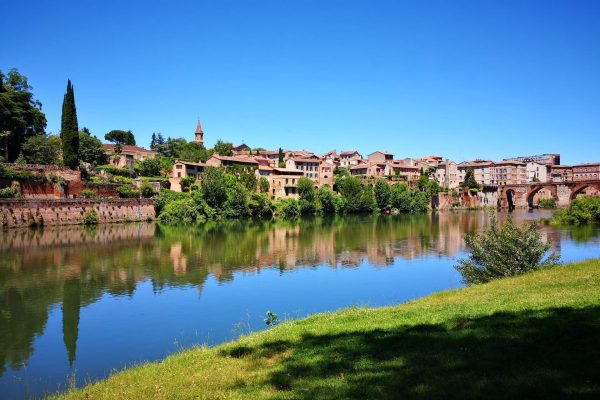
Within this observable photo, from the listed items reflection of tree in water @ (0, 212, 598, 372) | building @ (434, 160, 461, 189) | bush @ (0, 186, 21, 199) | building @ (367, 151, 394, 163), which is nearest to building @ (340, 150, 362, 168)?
building @ (367, 151, 394, 163)

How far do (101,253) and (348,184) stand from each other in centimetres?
6788

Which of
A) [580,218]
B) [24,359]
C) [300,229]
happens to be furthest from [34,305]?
[580,218]

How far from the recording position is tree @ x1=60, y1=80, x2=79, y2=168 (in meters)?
60.2

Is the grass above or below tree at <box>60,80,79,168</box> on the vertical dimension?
below

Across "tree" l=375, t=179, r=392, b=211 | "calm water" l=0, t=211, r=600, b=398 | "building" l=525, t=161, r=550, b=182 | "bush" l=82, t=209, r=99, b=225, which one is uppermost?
"building" l=525, t=161, r=550, b=182

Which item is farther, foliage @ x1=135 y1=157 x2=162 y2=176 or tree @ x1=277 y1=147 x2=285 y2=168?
tree @ x1=277 y1=147 x2=285 y2=168

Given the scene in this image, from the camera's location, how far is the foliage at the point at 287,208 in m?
85.2

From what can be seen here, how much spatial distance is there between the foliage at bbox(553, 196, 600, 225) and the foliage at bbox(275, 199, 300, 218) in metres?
43.4

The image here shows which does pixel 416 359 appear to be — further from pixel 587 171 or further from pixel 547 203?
pixel 587 171

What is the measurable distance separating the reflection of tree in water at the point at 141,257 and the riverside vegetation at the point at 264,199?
12989 mm

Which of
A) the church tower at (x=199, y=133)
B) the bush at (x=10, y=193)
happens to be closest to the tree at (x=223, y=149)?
the church tower at (x=199, y=133)

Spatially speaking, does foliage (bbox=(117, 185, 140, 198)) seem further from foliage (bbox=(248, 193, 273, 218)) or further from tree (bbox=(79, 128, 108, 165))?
foliage (bbox=(248, 193, 273, 218))

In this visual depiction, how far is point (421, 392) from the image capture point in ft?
22.1

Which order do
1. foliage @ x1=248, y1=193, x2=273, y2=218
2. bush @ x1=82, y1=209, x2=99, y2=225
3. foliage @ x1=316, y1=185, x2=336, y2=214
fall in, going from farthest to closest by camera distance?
1. foliage @ x1=316, y1=185, x2=336, y2=214
2. foliage @ x1=248, y1=193, x2=273, y2=218
3. bush @ x1=82, y1=209, x2=99, y2=225
